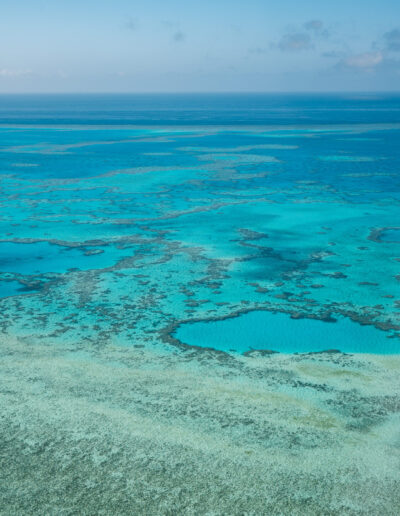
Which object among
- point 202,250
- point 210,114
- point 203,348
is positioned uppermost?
point 210,114

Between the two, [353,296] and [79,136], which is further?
[79,136]

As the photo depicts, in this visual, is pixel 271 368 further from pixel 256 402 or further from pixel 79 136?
pixel 79 136

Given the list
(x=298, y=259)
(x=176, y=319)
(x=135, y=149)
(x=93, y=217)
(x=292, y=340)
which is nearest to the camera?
(x=292, y=340)

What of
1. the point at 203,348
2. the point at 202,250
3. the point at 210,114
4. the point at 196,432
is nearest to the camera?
the point at 196,432

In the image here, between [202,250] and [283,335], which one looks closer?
[283,335]

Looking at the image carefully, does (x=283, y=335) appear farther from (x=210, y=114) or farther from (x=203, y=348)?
(x=210, y=114)

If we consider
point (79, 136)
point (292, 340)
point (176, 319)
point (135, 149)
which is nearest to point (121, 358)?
point (176, 319)

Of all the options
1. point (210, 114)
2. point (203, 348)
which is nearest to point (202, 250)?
point (203, 348)
